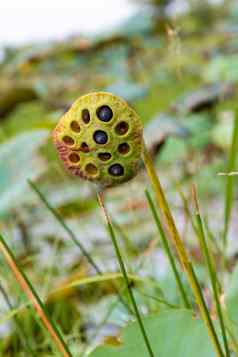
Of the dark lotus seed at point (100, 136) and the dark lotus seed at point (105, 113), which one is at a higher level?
the dark lotus seed at point (105, 113)

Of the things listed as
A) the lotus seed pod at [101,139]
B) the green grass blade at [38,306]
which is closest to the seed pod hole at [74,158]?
the lotus seed pod at [101,139]

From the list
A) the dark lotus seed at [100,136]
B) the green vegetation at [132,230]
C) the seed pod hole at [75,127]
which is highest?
the seed pod hole at [75,127]

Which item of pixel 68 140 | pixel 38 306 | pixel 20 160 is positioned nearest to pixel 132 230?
pixel 20 160

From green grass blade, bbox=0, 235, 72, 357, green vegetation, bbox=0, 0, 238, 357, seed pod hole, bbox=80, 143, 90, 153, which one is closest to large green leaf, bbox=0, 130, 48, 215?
green vegetation, bbox=0, 0, 238, 357

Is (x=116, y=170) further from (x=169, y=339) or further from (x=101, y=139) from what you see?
(x=169, y=339)

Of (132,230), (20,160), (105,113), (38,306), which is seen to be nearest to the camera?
(105,113)

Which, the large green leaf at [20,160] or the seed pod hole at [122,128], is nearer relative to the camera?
the seed pod hole at [122,128]

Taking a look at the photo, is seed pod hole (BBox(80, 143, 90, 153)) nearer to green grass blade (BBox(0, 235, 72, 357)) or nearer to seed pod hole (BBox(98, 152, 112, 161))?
seed pod hole (BBox(98, 152, 112, 161))

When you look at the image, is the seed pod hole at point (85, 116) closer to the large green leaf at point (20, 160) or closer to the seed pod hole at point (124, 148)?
the seed pod hole at point (124, 148)
